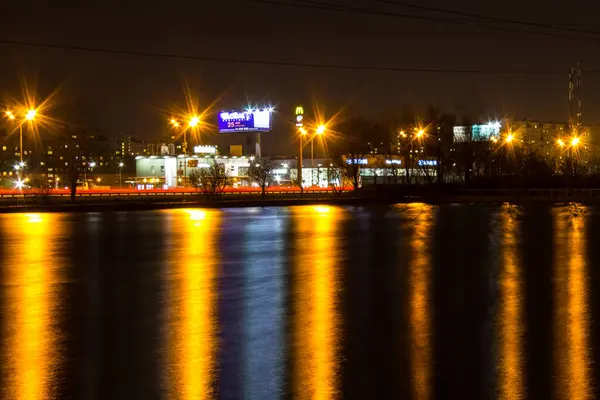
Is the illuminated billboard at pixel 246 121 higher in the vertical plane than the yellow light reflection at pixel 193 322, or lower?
higher

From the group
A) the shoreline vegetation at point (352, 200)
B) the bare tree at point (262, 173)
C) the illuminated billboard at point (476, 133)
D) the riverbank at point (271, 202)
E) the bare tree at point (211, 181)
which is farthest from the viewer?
the illuminated billboard at point (476, 133)

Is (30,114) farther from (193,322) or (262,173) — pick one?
(193,322)

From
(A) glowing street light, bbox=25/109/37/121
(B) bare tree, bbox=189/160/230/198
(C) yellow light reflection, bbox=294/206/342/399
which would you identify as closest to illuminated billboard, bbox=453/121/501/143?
(B) bare tree, bbox=189/160/230/198

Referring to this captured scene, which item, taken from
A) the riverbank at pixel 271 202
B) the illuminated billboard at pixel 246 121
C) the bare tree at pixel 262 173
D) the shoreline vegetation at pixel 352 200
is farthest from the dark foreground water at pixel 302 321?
the illuminated billboard at pixel 246 121

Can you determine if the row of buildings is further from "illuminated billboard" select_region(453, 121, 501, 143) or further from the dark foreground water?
the dark foreground water

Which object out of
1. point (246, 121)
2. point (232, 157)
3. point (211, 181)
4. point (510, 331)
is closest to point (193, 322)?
point (510, 331)

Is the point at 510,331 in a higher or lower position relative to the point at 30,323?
lower

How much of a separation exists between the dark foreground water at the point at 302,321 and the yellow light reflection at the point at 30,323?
0.04 meters

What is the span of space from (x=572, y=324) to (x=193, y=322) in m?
5.18

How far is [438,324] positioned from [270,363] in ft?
9.67

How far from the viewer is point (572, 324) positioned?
9680mm

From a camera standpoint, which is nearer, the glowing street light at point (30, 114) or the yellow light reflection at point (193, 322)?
the yellow light reflection at point (193, 322)

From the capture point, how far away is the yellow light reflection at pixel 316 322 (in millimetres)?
7051

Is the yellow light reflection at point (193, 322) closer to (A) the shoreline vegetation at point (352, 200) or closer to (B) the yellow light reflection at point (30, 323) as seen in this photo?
(B) the yellow light reflection at point (30, 323)
